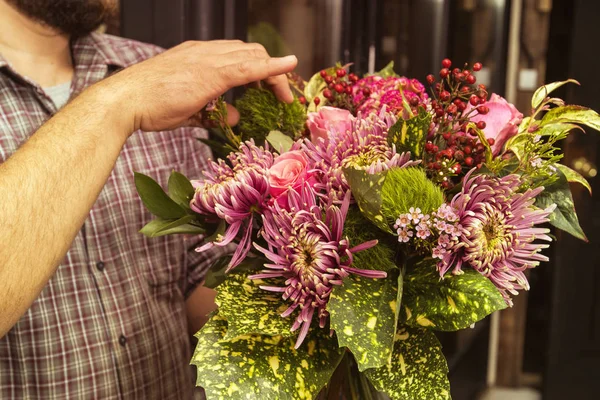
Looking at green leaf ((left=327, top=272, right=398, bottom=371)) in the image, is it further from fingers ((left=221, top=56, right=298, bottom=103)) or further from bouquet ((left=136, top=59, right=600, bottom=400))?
fingers ((left=221, top=56, right=298, bottom=103))

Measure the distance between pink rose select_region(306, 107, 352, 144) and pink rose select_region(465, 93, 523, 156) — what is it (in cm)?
15

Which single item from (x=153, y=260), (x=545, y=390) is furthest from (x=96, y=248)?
(x=545, y=390)

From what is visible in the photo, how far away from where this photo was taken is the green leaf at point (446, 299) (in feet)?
2.08

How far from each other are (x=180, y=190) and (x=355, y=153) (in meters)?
0.25

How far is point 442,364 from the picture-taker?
68 cm

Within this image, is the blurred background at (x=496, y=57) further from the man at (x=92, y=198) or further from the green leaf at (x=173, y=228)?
the green leaf at (x=173, y=228)

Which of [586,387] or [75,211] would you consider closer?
[75,211]

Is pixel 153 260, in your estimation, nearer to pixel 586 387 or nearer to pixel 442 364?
pixel 442 364

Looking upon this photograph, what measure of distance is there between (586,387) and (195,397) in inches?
86.9

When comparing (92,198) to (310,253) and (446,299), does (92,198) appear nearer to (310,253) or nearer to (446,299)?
(310,253)

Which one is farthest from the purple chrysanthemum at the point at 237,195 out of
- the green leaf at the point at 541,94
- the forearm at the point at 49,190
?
the green leaf at the point at 541,94

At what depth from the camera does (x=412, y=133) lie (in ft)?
2.23

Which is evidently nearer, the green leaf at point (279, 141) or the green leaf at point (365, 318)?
the green leaf at point (365, 318)

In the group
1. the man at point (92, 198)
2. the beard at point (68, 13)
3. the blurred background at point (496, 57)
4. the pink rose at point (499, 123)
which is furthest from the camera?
the blurred background at point (496, 57)
